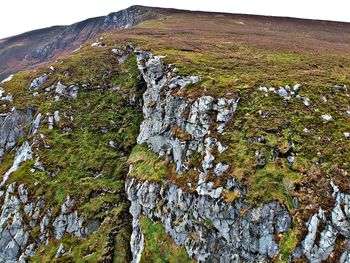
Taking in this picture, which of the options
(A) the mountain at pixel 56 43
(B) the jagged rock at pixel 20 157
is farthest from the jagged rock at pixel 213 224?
(A) the mountain at pixel 56 43

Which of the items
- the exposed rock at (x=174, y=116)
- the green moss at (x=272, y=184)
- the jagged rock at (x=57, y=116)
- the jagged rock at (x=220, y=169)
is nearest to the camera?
the green moss at (x=272, y=184)

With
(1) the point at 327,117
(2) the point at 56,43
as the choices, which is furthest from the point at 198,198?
(2) the point at 56,43

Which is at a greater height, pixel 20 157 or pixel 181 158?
pixel 181 158

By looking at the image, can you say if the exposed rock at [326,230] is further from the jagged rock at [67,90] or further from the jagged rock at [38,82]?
the jagged rock at [38,82]

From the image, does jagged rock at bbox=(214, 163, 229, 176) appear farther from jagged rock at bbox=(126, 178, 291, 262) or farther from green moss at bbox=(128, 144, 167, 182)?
green moss at bbox=(128, 144, 167, 182)

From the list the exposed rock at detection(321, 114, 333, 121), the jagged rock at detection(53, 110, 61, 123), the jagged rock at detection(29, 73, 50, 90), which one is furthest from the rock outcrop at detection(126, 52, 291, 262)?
the jagged rock at detection(29, 73, 50, 90)

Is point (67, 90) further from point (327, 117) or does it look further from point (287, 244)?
point (287, 244)
